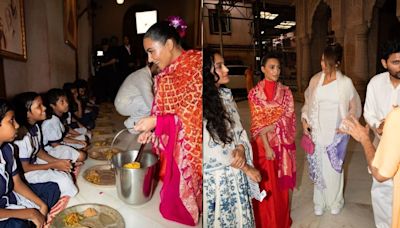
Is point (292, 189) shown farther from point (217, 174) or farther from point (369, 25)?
point (369, 25)

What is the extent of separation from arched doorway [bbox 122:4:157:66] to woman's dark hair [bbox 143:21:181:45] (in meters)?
0.02

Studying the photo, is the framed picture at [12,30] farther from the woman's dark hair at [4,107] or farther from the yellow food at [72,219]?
the yellow food at [72,219]

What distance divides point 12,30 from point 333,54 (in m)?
0.72

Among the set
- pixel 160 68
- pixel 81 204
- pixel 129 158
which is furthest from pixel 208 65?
pixel 81 204

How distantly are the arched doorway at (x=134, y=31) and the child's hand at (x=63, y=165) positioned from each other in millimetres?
232

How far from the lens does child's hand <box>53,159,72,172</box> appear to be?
0.49 m

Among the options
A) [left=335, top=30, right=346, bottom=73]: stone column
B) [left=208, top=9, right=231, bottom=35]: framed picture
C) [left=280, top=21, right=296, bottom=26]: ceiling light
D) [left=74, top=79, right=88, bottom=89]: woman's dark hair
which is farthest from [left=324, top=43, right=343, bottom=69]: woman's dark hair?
[left=74, top=79, right=88, bottom=89]: woman's dark hair

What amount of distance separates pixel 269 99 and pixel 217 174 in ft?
0.80

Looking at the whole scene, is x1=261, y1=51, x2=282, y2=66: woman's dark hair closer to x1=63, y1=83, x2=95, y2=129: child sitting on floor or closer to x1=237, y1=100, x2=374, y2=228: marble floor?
x1=237, y1=100, x2=374, y2=228: marble floor

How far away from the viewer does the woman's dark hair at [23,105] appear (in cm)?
41

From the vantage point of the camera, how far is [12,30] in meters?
0.42

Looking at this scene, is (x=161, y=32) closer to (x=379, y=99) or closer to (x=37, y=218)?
(x=37, y=218)

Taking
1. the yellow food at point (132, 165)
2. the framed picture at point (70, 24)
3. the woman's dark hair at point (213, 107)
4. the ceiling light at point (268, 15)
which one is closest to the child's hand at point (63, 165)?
the yellow food at point (132, 165)

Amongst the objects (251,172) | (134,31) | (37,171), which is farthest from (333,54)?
(37,171)
